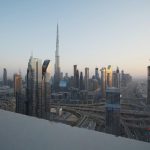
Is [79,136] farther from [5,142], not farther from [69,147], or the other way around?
[5,142]

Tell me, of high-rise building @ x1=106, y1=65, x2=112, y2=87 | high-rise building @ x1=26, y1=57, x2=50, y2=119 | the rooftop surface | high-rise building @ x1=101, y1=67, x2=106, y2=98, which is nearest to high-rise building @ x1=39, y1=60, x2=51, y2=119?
high-rise building @ x1=26, y1=57, x2=50, y2=119

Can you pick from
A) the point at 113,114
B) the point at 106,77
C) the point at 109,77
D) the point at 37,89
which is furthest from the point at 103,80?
the point at 113,114

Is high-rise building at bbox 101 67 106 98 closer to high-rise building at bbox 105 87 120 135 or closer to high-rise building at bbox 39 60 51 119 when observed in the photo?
high-rise building at bbox 39 60 51 119

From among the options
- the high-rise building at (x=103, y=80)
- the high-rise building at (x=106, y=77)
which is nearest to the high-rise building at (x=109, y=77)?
the high-rise building at (x=106, y=77)

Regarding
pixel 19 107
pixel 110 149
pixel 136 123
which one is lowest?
pixel 136 123

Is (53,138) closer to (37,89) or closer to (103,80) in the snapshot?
(37,89)

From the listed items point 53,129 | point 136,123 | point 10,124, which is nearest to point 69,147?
point 53,129
